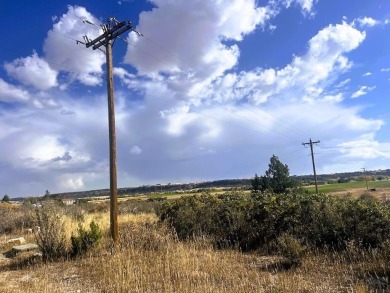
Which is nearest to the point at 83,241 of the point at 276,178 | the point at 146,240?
the point at 146,240

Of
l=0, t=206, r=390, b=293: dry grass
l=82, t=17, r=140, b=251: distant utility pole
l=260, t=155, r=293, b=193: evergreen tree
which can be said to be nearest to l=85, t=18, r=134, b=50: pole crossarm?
l=82, t=17, r=140, b=251: distant utility pole

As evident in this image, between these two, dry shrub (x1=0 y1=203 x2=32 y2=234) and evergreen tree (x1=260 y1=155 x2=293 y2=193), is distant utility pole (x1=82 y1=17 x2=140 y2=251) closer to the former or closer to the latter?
dry shrub (x1=0 y1=203 x2=32 y2=234)

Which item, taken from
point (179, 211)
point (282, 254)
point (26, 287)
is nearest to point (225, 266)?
point (282, 254)

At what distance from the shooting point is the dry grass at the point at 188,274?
23.7 ft

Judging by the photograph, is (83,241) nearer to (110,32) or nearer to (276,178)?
(110,32)

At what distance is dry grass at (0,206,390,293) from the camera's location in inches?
284

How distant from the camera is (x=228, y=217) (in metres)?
14.3

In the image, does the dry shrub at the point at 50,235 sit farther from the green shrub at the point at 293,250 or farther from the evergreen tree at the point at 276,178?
the evergreen tree at the point at 276,178

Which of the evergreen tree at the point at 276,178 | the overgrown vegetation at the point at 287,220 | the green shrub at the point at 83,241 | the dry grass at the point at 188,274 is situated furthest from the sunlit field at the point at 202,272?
the evergreen tree at the point at 276,178

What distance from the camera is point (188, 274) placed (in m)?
8.14

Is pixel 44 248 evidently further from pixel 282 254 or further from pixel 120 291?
pixel 282 254

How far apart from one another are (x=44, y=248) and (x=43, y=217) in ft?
3.25

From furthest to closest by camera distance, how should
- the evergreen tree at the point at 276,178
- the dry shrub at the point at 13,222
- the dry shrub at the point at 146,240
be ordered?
the evergreen tree at the point at 276,178 → the dry shrub at the point at 13,222 → the dry shrub at the point at 146,240

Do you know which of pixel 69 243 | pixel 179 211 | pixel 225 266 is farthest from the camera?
pixel 179 211
